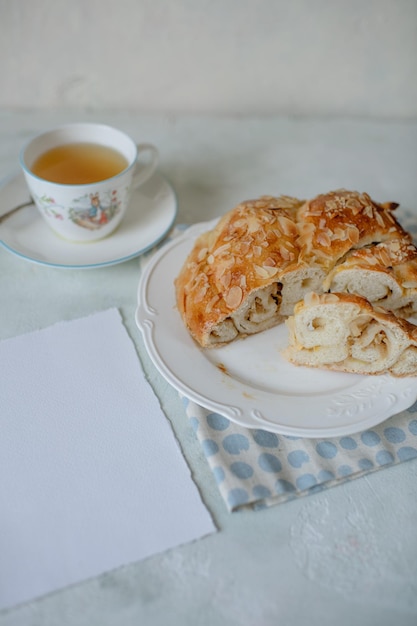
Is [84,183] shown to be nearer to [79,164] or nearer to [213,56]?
[79,164]

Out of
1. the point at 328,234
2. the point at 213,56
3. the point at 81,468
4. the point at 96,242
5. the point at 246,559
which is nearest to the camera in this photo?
the point at 246,559

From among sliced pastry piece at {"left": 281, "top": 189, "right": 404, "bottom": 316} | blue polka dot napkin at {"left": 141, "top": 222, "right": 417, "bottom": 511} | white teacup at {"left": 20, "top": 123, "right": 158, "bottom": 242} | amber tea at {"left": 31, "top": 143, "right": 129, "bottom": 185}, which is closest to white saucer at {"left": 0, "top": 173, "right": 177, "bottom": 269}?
white teacup at {"left": 20, "top": 123, "right": 158, "bottom": 242}

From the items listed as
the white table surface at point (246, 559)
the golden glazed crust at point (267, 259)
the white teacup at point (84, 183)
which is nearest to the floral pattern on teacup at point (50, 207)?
the white teacup at point (84, 183)

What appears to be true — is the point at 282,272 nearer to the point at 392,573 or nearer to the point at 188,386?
the point at 188,386

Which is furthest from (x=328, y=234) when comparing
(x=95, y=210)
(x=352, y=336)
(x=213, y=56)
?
(x=213, y=56)

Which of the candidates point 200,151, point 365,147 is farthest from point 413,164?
point 200,151

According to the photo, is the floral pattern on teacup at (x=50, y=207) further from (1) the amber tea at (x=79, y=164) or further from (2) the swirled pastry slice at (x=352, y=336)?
(2) the swirled pastry slice at (x=352, y=336)

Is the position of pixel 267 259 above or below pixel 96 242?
above
